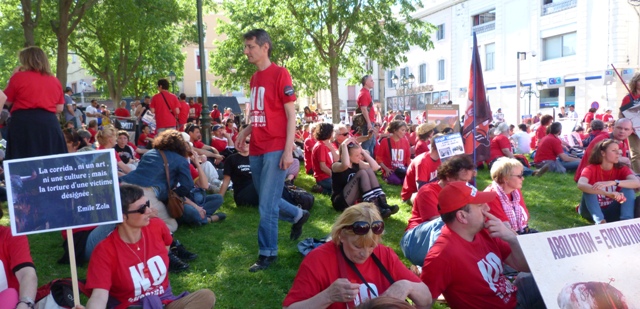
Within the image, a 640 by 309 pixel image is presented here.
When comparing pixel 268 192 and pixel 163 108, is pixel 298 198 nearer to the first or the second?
pixel 268 192

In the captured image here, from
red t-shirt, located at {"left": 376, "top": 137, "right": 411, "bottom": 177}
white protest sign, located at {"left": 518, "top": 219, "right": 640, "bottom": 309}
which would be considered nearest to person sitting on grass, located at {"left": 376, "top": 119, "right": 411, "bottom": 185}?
red t-shirt, located at {"left": 376, "top": 137, "right": 411, "bottom": 177}

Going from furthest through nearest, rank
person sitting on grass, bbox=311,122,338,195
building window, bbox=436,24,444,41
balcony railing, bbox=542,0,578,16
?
building window, bbox=436,24,444,41
balcony railing, bbox=542,0,578,16
person sitting on grass, bbox=311,122,338,195

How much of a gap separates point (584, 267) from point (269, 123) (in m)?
2.71

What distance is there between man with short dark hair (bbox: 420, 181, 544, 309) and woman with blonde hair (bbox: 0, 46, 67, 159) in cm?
448

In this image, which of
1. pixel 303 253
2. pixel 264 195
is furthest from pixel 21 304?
pixel 303 253

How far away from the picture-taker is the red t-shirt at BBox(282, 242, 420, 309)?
2904 millimetres

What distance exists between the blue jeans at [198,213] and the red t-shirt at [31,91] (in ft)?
6.10

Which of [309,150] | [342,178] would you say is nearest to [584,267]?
[342,178]

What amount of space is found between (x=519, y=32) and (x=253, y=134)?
3428 centimetres

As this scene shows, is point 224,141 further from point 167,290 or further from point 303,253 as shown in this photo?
point 167,290

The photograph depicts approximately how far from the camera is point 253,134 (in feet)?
15.9

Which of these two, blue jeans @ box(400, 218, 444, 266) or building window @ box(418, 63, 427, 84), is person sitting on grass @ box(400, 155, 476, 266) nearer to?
blue jeans @ box(400, 218, 444, 266)

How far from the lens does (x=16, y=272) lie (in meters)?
3.24

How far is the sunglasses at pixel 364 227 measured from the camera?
2957mm
